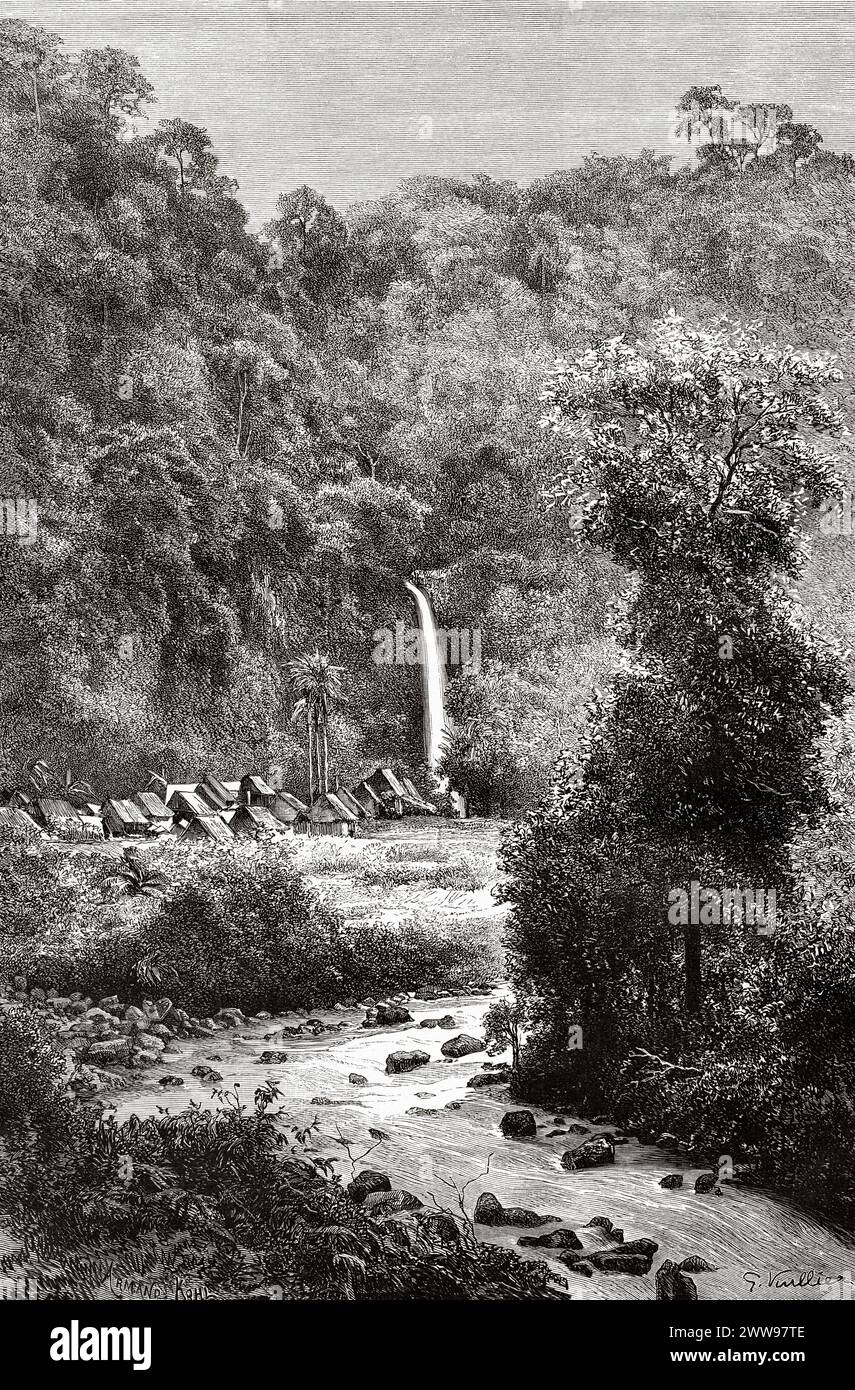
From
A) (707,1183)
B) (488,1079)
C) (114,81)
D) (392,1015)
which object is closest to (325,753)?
(392,1015)

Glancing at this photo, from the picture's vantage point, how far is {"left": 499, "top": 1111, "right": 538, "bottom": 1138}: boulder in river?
711 cm

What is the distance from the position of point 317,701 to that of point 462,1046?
2.23m

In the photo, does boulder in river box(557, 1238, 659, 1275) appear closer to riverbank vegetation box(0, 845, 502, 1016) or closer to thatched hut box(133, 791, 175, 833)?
riverbank vegetation box(0, 845, 502, 1016)

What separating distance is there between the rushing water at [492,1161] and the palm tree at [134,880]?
0.95 metres

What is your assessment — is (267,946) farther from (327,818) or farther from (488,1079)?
(488,1079)

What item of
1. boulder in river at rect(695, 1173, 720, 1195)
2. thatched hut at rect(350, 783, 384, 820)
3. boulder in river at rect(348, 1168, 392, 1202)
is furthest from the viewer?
thatched hut at rect(350, 783, 384, 820)

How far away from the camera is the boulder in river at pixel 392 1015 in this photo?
7621 mm

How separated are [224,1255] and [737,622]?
178 inches

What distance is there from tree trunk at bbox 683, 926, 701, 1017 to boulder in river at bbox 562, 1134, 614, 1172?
923 mm

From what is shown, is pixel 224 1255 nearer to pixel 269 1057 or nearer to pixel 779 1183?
pixel 269 1057

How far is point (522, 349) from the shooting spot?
796 centimetres

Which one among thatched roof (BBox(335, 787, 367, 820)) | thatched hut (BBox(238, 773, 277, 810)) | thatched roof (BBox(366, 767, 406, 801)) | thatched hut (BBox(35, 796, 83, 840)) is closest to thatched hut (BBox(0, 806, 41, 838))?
thatched hut (BBox(35, 796, 83, 840))

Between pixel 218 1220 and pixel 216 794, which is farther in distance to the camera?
pixel 216 794

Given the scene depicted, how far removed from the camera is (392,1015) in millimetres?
7641
